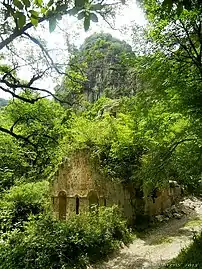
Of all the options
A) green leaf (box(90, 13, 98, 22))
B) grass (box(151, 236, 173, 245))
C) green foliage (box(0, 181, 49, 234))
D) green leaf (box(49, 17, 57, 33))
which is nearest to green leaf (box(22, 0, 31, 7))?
green leaf (box(49, 17, 57, 33))

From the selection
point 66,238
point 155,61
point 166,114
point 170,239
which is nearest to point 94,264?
point 66,238

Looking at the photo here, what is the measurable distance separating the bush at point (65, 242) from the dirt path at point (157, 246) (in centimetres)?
46

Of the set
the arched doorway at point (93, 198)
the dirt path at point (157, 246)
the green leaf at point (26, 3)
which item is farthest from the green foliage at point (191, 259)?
the green leaf at point (26, 3)

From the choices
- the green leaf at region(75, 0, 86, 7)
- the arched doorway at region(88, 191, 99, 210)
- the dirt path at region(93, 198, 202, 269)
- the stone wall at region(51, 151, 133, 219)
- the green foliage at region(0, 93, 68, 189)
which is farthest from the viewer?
the green foliage at region(0, 93, 68, 189)

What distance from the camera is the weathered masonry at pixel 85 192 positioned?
13.1m

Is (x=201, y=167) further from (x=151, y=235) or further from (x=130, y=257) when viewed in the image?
(x=151, y=235)

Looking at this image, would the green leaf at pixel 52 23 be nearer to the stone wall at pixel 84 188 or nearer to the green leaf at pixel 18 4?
the green leaf at pixel 18 4

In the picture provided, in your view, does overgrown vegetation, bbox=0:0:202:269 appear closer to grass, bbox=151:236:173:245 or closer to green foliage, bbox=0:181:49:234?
green foliage, bbox=0:181:49:234

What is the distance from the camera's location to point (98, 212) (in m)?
11.8

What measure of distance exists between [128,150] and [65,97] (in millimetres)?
4180

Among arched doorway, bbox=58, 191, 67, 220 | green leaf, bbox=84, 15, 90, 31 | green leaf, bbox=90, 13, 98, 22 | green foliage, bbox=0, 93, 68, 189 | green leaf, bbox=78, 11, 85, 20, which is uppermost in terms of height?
green foliage, bbox=0, 93, 68, 189

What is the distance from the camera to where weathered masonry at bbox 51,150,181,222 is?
515 inches

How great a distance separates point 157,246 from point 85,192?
11.8ft

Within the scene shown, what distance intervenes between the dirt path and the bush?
1.52ft
